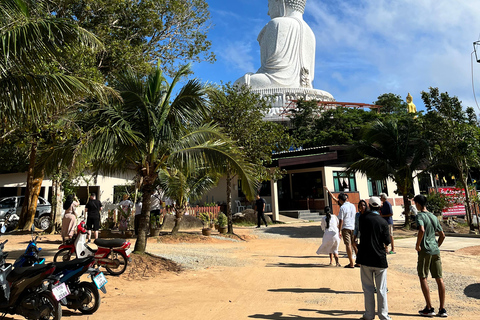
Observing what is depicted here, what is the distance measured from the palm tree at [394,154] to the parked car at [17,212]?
14542mm

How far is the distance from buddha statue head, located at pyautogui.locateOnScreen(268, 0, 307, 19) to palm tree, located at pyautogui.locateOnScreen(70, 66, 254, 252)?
36.3 m

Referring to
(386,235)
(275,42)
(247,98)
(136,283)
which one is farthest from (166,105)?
(275,42)

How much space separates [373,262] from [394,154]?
493 inches

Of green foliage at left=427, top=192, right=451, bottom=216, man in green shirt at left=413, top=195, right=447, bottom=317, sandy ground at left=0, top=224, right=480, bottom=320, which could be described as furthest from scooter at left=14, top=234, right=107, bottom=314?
green foliage at left=427, top=192, right=451, bottom=216

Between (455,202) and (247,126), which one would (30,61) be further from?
(455,202)

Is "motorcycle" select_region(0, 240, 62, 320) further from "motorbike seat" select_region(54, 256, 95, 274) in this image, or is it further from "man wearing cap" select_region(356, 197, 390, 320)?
"man wearing cap" select_region(356, 197, 390, 320)

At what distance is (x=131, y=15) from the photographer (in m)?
12.6

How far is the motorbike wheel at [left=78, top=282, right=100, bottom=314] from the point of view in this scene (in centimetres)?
442

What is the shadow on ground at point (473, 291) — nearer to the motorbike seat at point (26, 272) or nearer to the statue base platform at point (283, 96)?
the motorbike seat at point (26, 272)

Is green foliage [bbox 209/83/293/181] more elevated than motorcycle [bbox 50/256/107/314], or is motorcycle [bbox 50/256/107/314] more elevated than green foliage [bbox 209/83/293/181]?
green foliage [bbox 209/83/293/181]

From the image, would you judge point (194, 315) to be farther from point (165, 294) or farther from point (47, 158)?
point (47, 158)

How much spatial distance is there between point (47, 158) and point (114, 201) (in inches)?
620

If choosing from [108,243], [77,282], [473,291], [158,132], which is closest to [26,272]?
[77,282]

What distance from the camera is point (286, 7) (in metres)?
39.8
